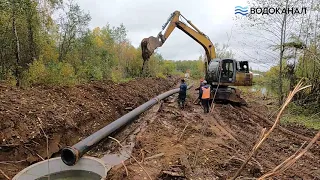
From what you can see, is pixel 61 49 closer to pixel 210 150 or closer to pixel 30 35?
pixel 30 35

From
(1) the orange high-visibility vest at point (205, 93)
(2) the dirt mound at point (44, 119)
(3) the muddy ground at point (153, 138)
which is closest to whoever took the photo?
(3) the muddy ground at point (153, 138)

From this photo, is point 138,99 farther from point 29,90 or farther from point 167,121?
point 29,90

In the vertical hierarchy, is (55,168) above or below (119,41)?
below

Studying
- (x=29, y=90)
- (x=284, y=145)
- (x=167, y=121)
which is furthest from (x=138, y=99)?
(x=284, y=145)

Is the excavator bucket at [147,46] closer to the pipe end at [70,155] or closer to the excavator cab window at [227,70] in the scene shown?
the excavator cab window at [227,70]

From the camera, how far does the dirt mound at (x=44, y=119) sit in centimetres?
689

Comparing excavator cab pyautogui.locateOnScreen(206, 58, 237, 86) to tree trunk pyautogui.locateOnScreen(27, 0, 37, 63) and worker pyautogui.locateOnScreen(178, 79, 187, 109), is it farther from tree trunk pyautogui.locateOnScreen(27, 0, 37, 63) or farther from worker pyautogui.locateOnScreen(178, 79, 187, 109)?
tree trunk pyautogui.locateOnScreen(27, 0, 37, 63)

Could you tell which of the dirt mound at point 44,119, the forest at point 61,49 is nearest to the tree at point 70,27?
the forest at point 61,49

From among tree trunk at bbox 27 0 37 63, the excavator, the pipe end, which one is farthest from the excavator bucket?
the pipe end

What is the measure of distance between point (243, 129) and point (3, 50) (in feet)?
43.5

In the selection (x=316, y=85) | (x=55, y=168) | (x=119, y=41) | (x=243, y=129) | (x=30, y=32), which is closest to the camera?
(x=55, y=168)

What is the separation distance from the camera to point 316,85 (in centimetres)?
1402

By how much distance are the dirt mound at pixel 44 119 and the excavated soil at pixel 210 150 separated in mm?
2308

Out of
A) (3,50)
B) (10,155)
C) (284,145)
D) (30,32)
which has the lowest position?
(284,145)
